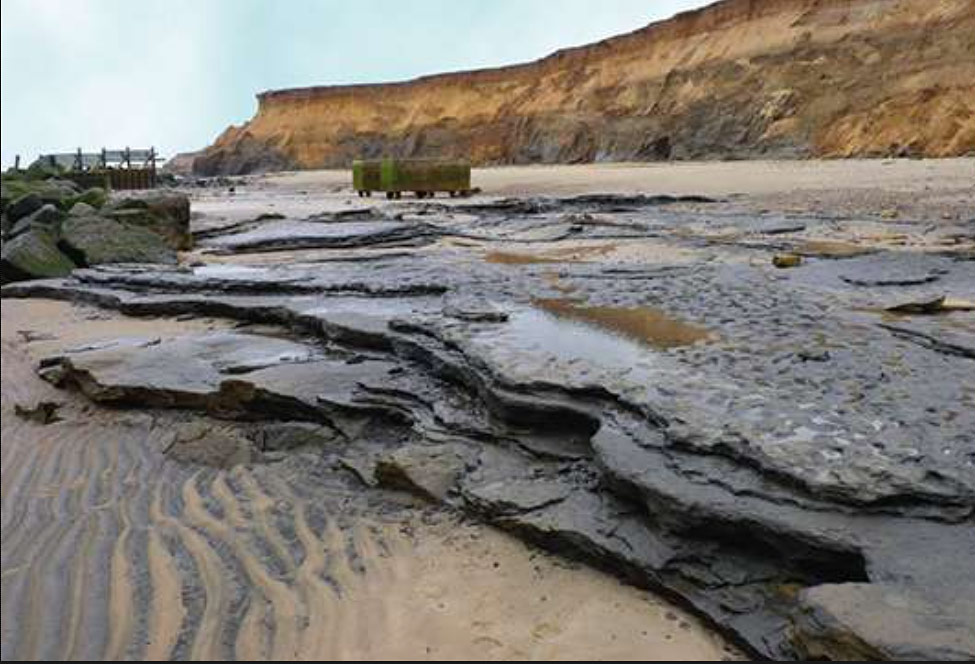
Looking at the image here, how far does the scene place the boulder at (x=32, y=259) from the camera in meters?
7.79

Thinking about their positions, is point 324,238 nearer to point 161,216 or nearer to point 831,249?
point 161,216

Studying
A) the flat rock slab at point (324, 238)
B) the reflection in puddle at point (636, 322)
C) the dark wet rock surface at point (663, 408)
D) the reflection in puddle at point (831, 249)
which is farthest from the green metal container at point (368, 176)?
the reflection in puddle at point (636, 322)

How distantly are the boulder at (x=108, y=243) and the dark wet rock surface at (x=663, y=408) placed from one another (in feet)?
4.75

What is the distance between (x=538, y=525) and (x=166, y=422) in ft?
6.61

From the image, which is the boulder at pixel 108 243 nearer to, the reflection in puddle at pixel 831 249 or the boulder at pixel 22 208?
the boulder at pixel 22 208

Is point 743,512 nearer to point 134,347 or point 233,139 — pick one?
point 134,347

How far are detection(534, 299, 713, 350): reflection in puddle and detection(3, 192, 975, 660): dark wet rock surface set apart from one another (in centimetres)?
3

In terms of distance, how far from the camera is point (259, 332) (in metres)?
5.62

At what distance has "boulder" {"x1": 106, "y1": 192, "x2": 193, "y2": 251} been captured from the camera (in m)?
10.6

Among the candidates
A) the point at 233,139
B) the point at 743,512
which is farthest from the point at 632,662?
the point at 233,139

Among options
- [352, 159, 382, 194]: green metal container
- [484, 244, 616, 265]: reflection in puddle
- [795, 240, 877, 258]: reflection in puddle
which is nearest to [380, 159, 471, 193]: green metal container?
[352, 159, 382, 194]: green metal container

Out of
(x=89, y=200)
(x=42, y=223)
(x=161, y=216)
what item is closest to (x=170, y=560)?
(x=42, y=223)

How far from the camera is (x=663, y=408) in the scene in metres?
3.35

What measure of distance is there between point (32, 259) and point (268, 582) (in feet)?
20.5
